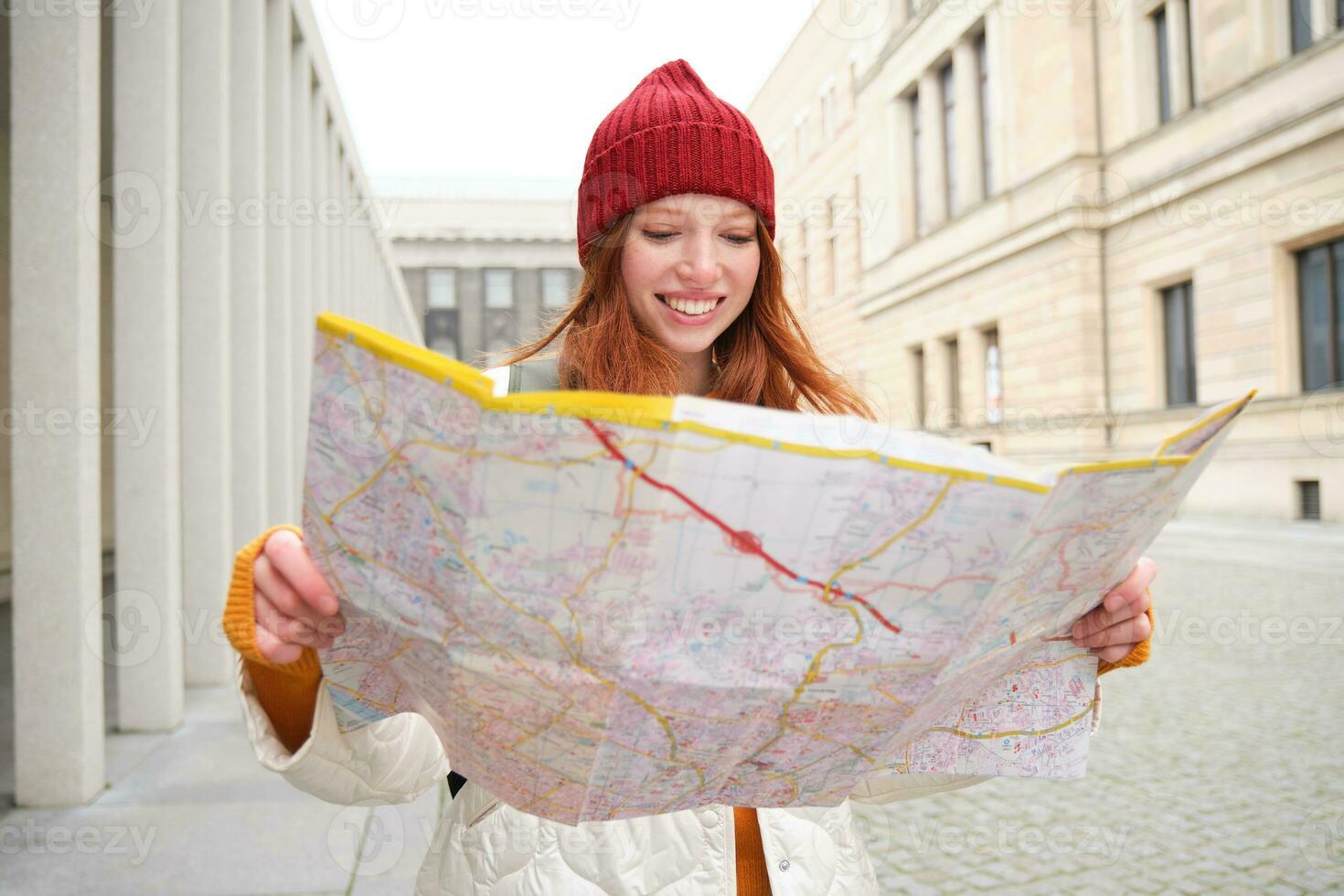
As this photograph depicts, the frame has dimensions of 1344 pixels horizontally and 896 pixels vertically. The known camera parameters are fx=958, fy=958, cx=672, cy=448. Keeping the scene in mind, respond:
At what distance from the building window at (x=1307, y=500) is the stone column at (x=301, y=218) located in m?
13.3

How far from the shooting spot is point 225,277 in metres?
5.19

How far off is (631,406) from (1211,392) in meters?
17.4

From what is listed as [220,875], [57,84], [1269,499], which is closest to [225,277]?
[57,84]

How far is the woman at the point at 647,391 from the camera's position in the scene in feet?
3.30

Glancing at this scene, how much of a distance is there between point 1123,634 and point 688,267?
76 cm

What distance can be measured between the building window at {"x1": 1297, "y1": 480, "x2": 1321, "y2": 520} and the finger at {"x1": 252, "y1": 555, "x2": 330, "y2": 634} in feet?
51.7

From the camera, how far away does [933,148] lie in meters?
23.6

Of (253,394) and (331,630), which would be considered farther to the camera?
(253,394)

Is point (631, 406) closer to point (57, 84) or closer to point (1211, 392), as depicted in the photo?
point (57, 84)
